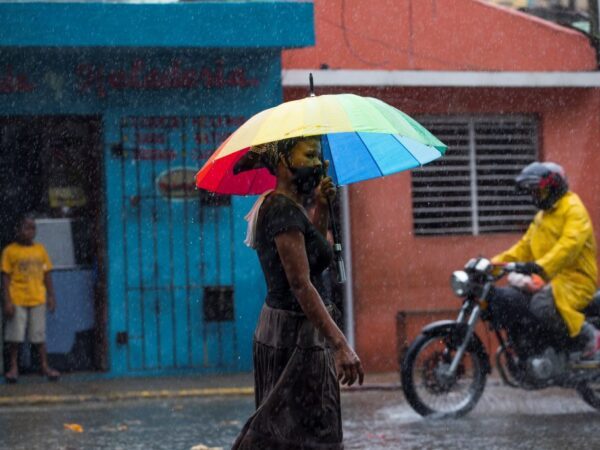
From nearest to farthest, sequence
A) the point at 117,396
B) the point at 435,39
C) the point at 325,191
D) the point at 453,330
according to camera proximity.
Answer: the point at 325,191 < the point at 453,330 < the point at 117,396 < the point at 435,39

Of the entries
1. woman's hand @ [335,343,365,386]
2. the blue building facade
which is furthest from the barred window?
woman's hand @ [335,343,365,386]

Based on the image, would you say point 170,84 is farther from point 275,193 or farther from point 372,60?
point 275,193

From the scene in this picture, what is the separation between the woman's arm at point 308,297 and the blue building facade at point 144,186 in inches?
305

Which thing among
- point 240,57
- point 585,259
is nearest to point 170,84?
point 240,57

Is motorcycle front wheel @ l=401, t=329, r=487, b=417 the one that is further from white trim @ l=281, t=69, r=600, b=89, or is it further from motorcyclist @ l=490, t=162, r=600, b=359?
white trim @ l=281, t=69, r=600, b=89

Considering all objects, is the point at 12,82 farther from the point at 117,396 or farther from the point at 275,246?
the point at 275,246

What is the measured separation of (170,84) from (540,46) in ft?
13.9

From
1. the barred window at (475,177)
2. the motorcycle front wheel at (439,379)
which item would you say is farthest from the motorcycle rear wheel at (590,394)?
the barred window at (475,177)

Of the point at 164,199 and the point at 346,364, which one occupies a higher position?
the point at 164,199

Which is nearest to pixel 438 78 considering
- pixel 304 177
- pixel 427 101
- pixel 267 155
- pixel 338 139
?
pixel 427 101

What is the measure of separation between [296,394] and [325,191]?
0.85m

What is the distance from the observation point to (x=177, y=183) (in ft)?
42.2

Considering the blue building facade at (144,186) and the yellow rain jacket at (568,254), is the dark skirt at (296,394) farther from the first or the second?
the blue building facade at (144,186)

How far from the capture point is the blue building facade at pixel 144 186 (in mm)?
12602
